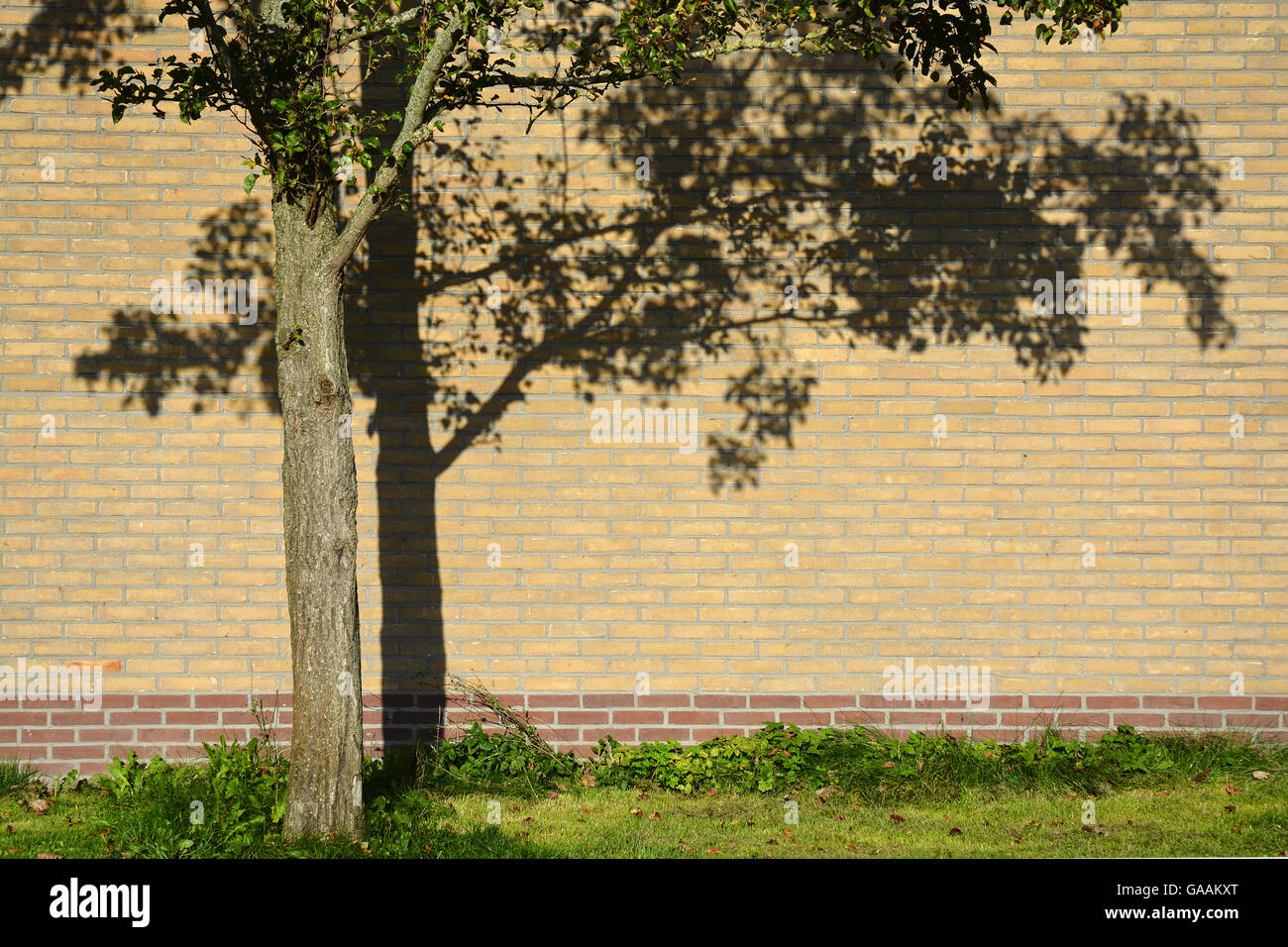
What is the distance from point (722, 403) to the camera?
638cm

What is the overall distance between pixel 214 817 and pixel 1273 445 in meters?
6.55

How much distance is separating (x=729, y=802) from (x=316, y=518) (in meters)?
2.78

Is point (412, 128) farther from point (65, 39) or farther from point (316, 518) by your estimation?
point (65, 39)

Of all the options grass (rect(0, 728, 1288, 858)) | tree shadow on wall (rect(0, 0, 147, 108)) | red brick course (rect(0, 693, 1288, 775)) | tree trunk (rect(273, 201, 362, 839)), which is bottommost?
grass (rect(0, 728, 1288, 858))

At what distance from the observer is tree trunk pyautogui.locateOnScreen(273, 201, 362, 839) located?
195 inches

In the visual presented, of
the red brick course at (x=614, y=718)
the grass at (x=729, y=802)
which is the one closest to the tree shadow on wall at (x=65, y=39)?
the red brick course at (x=614, y=718)

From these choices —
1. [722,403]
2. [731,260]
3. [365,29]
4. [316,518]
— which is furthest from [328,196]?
[722,403]

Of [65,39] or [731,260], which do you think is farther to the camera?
[731,260]

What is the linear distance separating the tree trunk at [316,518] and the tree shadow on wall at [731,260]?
1.32m

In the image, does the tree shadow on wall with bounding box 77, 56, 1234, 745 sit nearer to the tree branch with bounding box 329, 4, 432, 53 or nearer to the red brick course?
the red brick course

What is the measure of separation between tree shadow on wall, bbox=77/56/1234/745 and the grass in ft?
3.93

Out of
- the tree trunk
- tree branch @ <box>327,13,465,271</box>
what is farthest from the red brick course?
tree branch @ <box>327,13,465,271</box>

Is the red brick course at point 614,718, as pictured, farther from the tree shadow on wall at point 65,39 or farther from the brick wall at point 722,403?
the tree shadow on wall at point 65,39

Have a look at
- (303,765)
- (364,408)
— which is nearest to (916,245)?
(364,408)
